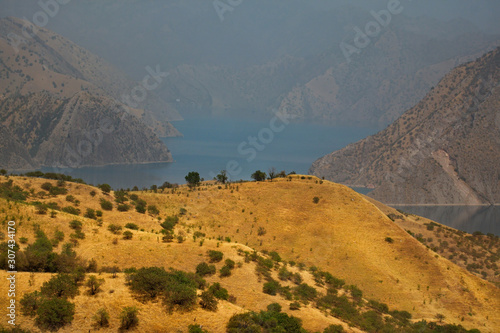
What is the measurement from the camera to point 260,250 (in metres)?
46.2

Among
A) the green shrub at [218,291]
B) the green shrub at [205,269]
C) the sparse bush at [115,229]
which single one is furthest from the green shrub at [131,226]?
the green shrub at [218,291]

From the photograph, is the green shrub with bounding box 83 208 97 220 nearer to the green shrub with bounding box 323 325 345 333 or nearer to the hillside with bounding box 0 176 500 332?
the hillside with bounding box 0 176 500 332

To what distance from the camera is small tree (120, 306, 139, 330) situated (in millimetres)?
23344

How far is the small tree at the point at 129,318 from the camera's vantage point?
23.3 meters

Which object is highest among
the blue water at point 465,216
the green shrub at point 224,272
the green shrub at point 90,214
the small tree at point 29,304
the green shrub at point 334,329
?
the blue water at point 465,216

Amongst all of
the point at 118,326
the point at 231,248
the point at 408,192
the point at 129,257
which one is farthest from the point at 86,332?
the point at 408,192

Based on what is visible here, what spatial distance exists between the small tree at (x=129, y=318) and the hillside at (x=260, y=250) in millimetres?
412

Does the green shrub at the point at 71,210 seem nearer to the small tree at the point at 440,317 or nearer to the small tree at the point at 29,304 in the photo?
the small tree at the point at 29,304

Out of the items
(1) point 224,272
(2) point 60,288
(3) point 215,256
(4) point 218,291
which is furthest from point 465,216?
(2) point 60,288

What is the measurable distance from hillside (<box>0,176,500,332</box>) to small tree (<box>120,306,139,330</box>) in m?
0.41

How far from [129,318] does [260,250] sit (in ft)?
78.4

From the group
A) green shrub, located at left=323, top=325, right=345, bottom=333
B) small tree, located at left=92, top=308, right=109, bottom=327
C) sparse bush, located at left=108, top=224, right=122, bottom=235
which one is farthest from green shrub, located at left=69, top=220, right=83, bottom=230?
green shrub, located at left=323, top=325, right=345, bottom=333

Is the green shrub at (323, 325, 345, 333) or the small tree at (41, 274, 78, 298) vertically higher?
the small tree at (41, 274, 78, 298)

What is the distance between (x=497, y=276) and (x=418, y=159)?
13011 centimetres
